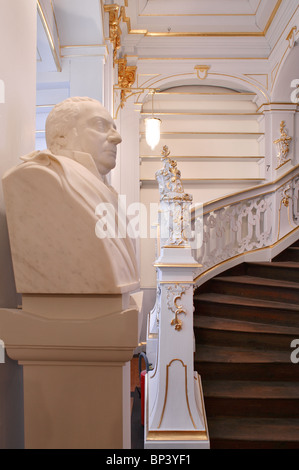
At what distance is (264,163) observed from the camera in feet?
18.3

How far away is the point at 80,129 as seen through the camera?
101 centimetres

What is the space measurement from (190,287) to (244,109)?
4.40 m

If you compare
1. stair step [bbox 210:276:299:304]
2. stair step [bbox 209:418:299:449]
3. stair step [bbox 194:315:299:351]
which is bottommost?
stair step [bbox 209:418:299:449]

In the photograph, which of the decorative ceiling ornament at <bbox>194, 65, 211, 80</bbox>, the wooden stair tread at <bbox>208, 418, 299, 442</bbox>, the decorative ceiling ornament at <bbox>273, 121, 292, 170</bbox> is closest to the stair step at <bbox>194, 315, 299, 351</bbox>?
the wooden stair tread at <bbox>208, 418, 299, 442</bbox>

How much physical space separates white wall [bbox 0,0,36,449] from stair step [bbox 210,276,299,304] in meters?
3.03

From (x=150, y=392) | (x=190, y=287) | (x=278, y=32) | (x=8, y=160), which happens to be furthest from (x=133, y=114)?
(x=8, y=160)

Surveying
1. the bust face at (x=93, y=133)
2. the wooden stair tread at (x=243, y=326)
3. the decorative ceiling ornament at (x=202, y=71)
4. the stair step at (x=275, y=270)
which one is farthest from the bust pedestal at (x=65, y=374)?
the decorative ceiling ornament at (x=202, y=71)

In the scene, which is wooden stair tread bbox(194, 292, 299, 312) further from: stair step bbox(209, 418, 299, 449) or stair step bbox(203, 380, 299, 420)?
stair step bbox(209, 418, 299, 449)

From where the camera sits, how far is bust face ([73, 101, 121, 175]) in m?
1.01

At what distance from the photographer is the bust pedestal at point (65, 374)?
3.05 feet

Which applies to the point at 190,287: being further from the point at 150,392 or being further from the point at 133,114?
the point at 133,114

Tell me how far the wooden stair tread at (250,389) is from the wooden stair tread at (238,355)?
0.17m

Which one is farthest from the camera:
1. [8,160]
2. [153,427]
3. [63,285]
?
[153,427]

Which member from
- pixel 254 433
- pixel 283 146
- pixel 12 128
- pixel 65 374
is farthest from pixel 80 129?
pixel 283 146
